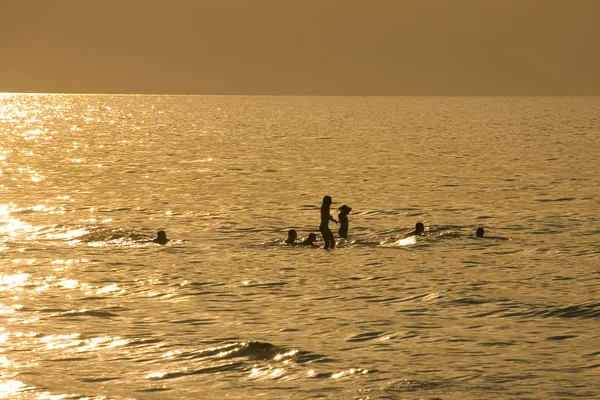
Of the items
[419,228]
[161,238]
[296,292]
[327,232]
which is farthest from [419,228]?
[296,292]

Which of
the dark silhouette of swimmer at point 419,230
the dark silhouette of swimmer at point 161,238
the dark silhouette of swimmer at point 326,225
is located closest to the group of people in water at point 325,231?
the dark silhouette of swimmer at point 326,225

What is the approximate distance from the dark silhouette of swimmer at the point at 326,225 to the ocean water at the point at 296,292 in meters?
0.47

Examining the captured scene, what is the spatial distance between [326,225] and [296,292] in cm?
881

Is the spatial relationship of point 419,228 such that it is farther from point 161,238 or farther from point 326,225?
point 161,238

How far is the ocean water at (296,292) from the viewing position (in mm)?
20516

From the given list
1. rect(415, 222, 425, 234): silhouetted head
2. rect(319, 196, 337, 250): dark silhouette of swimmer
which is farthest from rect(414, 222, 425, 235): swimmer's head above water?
rect(319, 196, 337, 250): dark silhouette of swimmer

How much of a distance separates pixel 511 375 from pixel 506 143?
4054 inches

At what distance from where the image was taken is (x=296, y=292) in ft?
95.2

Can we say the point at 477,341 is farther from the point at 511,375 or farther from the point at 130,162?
the point at 130,162

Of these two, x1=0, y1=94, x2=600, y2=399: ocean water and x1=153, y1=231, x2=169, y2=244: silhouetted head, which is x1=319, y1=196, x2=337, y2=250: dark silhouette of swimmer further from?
x1=153, y1=231, x2=169, y2=244: silhouetted head

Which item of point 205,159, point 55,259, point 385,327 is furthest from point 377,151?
point 385,327

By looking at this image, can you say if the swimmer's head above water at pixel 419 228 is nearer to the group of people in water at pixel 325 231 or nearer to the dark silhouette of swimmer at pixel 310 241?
the group of people in water at pixel 325 231

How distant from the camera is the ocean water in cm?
2052

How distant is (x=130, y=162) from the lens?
90438mm
